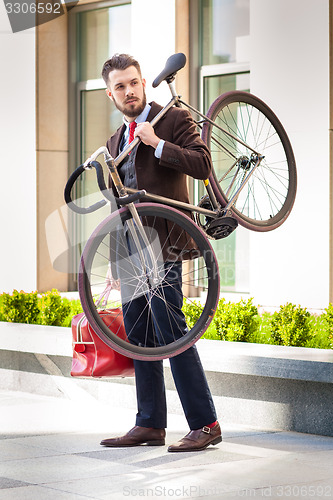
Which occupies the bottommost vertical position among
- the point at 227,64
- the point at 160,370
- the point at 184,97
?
the point at 160,370

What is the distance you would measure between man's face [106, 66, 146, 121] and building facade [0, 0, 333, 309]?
140 inches

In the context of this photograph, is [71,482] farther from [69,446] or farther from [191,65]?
[191,65]

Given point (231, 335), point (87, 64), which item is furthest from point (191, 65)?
point (231, 335)

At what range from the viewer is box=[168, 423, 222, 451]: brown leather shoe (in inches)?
213

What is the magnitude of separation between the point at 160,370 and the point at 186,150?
1.41 m

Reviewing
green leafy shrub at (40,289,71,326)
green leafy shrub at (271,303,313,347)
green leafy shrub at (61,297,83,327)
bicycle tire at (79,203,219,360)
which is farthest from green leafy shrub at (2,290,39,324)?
bicycle tire at (79,203,219,360)

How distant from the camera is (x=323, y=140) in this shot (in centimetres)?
971

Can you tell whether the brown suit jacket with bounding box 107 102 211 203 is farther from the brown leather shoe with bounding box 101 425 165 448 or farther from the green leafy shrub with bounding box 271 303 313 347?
the green leafy shrub with bounding box 271 303 313 347

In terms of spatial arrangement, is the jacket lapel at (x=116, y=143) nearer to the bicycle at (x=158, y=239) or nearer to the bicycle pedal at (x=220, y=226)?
the bicycle at (x=158, y=239)

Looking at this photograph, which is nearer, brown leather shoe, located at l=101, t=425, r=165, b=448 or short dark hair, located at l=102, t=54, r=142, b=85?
short dark hair, located at l=102, t=54, r=142, b=85

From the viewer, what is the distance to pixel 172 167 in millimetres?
5016

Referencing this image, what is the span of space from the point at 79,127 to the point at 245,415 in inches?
312

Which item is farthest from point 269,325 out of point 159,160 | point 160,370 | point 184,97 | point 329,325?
point 184,97

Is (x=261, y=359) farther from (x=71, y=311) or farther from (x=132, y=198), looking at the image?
(x=71, y=311)
